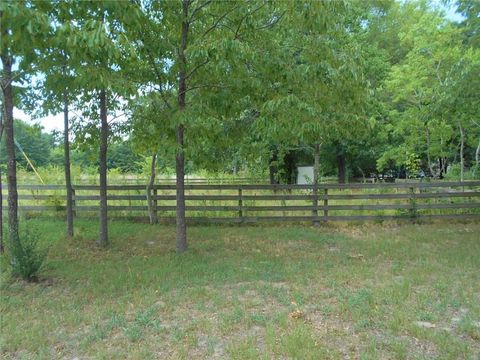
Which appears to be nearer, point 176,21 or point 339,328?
point 339,328

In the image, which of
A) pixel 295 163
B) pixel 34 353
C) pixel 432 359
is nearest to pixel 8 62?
pixel 34 353

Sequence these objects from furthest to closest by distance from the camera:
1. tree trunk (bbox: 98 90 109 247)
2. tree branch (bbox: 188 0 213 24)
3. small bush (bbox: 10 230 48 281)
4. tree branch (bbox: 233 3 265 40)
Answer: tree trunk (bbox: 98 90 109 247) < tree branch (bbox: 188 0 213 24) < tree branch (bbox: 233 3 265 40) < small bush (bbox: 10 230 48 281)

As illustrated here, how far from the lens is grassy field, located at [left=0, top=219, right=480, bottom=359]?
11.2 feet

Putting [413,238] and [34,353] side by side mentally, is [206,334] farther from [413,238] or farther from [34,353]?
[413,238]

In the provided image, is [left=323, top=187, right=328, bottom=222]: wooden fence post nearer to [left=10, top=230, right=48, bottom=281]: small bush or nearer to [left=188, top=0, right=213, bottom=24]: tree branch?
[left=188, top=0, right=213, bottom=24]: tree branch

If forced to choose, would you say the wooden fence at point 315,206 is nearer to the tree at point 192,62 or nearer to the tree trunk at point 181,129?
the tree trunk at point 181,129

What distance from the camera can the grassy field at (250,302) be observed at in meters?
3.41

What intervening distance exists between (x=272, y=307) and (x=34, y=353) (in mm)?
2387

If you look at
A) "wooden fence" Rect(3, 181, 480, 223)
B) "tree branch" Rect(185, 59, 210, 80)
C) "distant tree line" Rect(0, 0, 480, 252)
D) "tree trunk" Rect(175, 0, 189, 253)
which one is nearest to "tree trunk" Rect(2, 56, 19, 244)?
"distant tree line" Rect(0, 0, 480, 252)

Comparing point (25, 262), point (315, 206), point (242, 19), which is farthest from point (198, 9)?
point (315, 206)

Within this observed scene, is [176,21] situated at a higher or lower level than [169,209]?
higher

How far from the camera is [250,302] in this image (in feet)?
14.7

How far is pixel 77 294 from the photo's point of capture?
488cm

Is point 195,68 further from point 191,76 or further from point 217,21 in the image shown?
point 217,21
